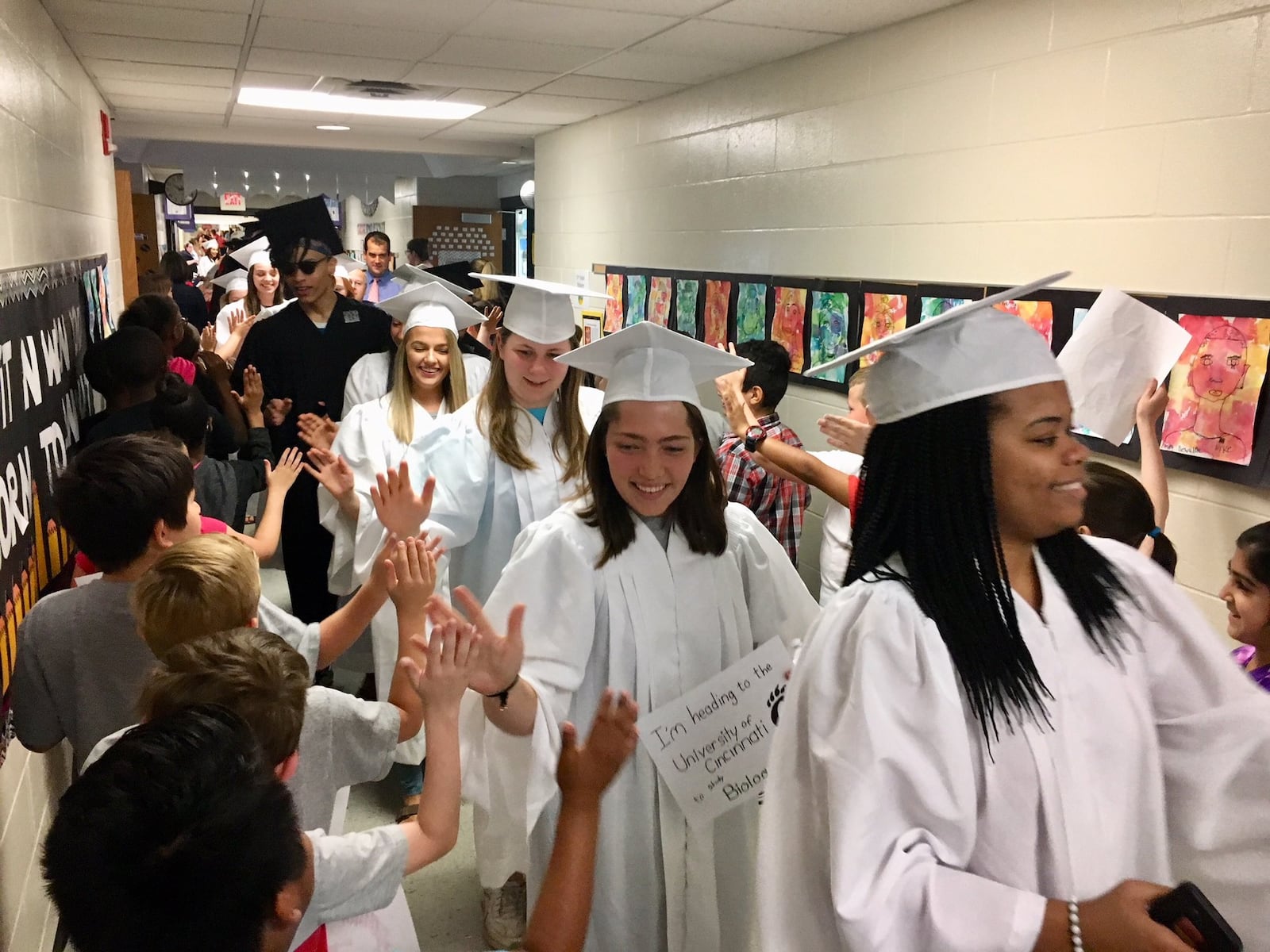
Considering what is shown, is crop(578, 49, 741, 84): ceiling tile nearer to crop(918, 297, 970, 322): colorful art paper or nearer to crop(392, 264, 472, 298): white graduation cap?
crop(392, 264, 472, 298): white graduation cap

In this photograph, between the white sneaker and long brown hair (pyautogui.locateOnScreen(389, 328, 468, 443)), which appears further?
long brown hair (pyautogui.locateOnScreen(389, 328, 468, 443))

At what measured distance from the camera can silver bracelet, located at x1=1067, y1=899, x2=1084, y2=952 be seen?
938 mm

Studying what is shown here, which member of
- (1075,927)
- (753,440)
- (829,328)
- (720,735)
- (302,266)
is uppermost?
(302,266)

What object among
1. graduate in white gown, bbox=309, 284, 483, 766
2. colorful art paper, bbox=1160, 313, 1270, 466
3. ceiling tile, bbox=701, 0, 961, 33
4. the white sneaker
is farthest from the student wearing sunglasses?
colorful art paper, bbox=1160, 313, 1270, 466

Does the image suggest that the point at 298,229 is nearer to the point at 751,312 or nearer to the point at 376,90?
the point at 751,312

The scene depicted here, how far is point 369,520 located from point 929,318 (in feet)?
5.94

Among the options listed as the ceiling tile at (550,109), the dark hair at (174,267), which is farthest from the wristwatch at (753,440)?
the dark hair at (174,267)

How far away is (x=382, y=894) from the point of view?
118cm

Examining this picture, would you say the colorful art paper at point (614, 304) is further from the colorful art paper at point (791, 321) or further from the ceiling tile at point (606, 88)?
the colorful art paper at point (791, 321)

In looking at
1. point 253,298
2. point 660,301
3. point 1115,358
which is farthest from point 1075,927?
point 253,298

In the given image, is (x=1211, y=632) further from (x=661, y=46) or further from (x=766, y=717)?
(x=661, y=46)

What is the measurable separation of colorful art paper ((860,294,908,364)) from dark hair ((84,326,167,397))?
8.10ft

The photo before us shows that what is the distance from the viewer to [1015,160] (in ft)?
9.77

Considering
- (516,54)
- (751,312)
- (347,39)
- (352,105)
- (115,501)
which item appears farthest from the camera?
(352,105)
